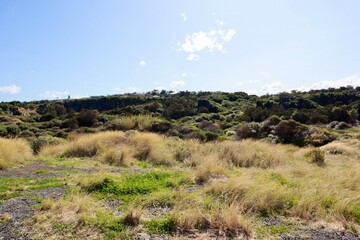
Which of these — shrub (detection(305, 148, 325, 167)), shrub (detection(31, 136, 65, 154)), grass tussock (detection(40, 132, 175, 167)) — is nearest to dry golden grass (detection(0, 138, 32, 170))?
grass tussock (detection(40, 132, 175, 167))

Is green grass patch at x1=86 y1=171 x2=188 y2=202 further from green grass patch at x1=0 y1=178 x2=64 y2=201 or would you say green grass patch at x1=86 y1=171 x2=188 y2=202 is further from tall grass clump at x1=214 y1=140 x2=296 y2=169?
tall grass clump at x1=214 y1=140 x2=296 y2=169

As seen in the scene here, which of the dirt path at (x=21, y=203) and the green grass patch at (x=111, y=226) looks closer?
the green grass patch at (x=111, y=226)

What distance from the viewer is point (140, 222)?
17.3 ft

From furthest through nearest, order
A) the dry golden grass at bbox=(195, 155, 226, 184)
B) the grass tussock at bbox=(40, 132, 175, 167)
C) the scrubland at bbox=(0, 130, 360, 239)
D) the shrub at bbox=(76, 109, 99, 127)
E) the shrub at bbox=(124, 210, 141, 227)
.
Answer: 1. the shrub at bbox=(76, 109, 99, 127)
2. the grass tussock at bbox=(40, 132, 175, 167)
3. the dry golden grass at bbox=(195, 155, 226, 184)
4. the shrub at bbox=(124, 210, 141, 227)
5. the scrubland at bbox=(0, 130, 360, 239)

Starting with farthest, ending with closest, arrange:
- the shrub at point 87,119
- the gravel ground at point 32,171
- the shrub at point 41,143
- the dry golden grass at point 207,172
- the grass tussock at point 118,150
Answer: the shrub at point 87,119
the shrub at point 41,143
the grass tussock at point 118,150
the gravel ground at point 32,171
the dry golden grass at point 207,172

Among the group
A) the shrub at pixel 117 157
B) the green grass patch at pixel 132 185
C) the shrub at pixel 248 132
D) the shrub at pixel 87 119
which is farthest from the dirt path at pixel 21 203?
the shrub at pixel 87 119

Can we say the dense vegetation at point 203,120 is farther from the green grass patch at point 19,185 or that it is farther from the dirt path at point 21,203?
the green grass patch at point 19,185

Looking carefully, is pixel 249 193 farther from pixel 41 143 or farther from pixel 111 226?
pixel 41 143

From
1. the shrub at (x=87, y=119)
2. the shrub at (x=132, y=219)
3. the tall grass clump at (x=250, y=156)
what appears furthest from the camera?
the shrub at (x=87, y=119)

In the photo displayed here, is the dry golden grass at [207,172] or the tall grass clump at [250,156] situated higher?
the dry golden grass at [207,172]

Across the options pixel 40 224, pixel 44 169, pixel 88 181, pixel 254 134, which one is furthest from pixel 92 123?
pixel 40 224

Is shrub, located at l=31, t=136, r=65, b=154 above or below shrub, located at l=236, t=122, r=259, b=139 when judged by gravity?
above

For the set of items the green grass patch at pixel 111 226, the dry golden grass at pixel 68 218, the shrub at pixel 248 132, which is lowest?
the shrub at pixel 248 132

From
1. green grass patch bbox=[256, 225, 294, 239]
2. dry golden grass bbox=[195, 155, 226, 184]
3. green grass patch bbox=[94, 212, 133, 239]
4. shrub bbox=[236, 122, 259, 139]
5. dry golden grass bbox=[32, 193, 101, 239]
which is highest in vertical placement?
dry golden grass bbox=[32, 193, 101, 239]
